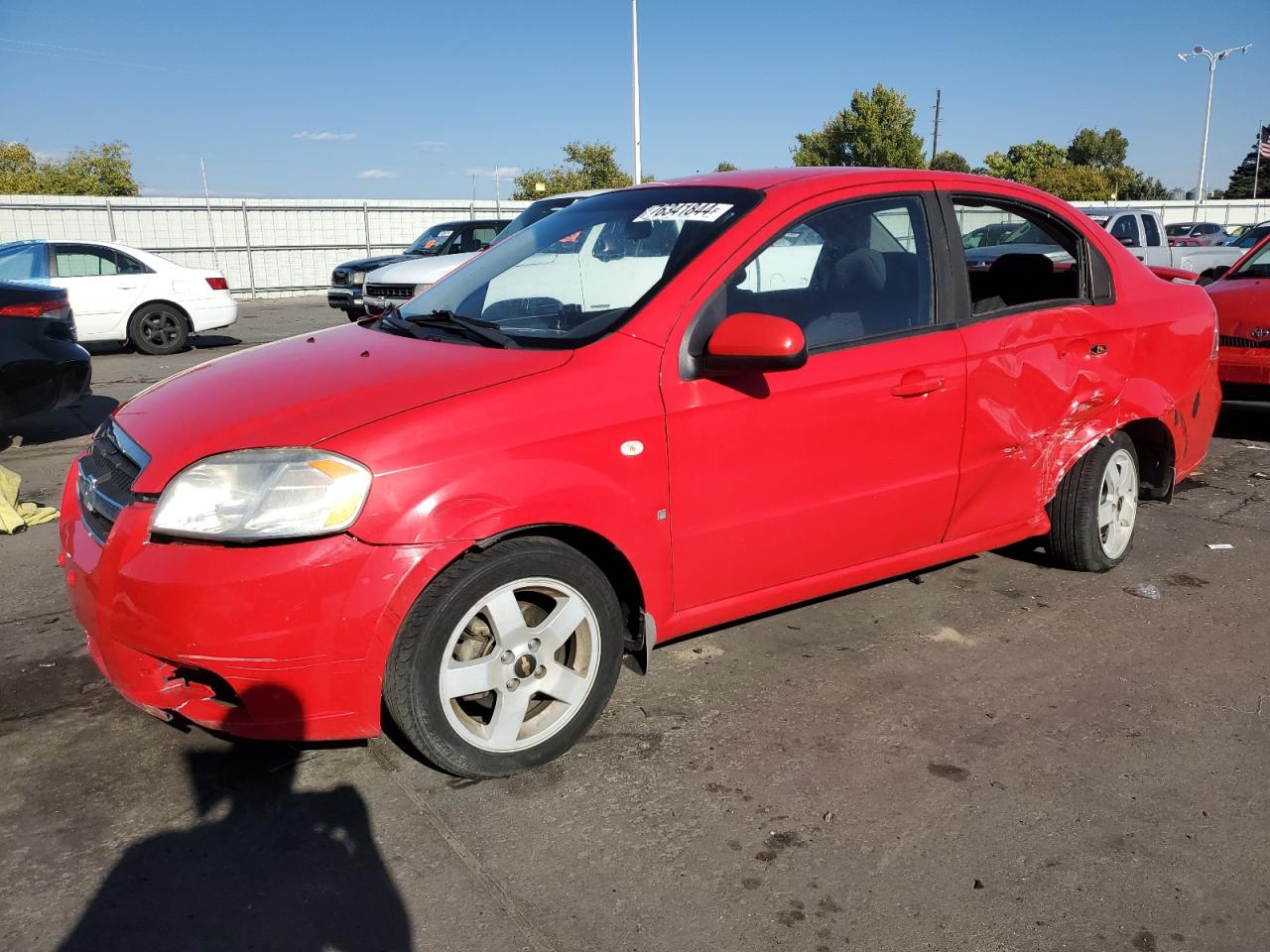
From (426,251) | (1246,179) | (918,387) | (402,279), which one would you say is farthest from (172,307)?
(1246,179)

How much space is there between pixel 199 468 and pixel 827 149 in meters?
56.4

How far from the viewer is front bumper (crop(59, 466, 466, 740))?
2527 millimetres

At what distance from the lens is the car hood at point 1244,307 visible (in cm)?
721

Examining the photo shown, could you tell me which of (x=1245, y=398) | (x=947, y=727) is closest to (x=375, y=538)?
(x=947, y=727)

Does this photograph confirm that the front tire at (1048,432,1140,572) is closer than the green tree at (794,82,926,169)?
Yes

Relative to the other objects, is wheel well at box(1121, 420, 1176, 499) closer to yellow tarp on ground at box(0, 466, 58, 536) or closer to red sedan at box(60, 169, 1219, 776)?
red sedan at box(60, 169, 1219, 776)

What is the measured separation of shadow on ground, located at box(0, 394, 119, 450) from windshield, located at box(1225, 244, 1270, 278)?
8.80 m

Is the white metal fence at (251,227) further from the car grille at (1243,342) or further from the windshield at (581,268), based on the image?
the car grille at (1243,342)

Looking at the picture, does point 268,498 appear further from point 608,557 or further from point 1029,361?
point 1029,361

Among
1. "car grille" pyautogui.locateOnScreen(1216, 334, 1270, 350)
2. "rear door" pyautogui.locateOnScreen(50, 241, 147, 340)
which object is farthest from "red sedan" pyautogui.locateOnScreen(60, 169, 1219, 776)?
"rear door" pyautogui.locateOnScreen(50, 241, 147, 340)

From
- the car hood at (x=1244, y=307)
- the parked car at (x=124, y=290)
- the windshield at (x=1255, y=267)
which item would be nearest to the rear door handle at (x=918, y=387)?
the car hood at (x=1244, y=307)

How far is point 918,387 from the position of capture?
3.53m

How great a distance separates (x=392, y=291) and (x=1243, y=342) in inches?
387

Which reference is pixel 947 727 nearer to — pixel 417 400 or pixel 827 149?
pixel 417 400
